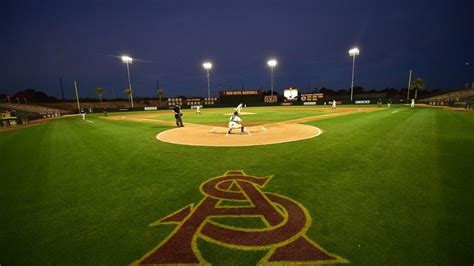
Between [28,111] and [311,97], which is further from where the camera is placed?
[311,97]

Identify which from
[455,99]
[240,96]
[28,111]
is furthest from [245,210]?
[28,111]

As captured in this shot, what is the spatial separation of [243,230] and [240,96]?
61804 millimetres

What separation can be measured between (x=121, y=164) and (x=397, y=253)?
26.1ft

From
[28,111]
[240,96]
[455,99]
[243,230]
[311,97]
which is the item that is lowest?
[243,230]

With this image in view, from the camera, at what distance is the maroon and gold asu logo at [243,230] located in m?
3.16

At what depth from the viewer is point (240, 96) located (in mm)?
64438

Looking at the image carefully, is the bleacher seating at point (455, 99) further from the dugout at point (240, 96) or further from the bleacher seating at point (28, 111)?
the bleacher seating at point (28, 111)

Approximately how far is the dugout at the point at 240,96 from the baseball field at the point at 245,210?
56.7 meters

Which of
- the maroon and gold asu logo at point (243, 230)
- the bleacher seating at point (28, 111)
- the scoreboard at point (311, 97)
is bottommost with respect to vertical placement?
the maroon and gold asu logo at point (243, 230)

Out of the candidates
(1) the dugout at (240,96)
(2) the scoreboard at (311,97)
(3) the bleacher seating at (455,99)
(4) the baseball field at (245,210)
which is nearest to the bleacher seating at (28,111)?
(1) the dugout at (240,96)

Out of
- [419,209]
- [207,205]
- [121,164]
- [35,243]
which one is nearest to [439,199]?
[419,209]

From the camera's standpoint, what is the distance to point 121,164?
8.05m

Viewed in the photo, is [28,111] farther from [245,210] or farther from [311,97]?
[311,97]

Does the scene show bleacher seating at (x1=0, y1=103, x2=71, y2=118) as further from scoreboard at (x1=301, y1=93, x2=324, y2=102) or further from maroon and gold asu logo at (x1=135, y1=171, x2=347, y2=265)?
scoreboard at (x1=301, y1=93, x2=324, y2=102)
